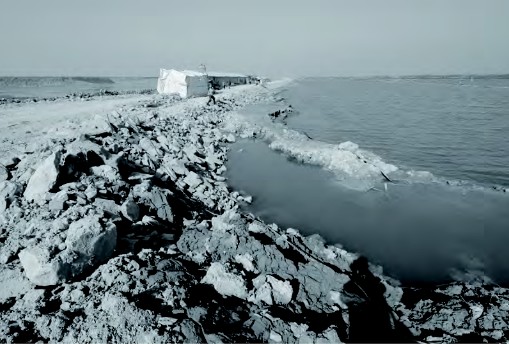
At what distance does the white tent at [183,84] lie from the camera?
75.7 feet

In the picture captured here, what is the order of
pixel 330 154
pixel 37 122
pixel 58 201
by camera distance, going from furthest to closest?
pixel 330 154 < pixel 37 122 < pixel 58 201

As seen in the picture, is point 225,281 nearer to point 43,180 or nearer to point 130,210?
point 130,210

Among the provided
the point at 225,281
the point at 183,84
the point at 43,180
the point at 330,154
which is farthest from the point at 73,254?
the point at 183,84

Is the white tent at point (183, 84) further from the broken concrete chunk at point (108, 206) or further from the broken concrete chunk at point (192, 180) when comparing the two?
the broken concrete chunk at point (108, 206)

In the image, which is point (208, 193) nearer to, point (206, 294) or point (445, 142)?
point (206, 294)

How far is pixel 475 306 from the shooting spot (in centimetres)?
461

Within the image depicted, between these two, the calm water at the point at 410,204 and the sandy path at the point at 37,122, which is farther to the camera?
the sandy path at the point at 37,122

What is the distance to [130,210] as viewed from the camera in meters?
5.18

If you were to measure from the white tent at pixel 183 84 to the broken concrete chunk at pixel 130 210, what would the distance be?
61.4 ft

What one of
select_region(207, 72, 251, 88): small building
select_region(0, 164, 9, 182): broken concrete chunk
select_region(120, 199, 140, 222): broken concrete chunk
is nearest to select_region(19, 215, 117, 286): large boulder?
select_region(120, 199, 140, 222): broken concrete chunk

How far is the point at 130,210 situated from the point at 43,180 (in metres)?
1.51

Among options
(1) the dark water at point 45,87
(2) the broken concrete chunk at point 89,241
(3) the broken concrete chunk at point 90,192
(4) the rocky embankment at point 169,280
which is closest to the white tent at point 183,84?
(1) the dark water at point 45,87

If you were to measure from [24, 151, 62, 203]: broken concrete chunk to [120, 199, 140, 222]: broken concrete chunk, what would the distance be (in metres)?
1.20

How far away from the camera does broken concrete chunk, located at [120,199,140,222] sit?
5100mm
